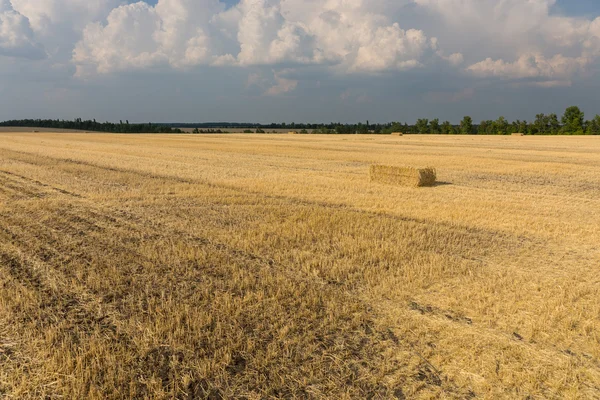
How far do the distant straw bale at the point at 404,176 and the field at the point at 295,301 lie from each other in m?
4.48

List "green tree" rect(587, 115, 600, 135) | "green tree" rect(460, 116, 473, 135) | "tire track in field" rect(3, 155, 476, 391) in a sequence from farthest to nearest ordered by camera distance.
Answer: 1. "green tree" rect(460, 116, 473, 135)
2. "green tree" rect(587, 115, 600, 135)
3. "tire track in field" rect(3, 155, 476, 391)

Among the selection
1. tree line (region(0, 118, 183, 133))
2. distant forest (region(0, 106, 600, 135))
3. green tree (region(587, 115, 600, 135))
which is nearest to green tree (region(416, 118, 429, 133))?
distant forest (region(0, 106, 600, 135))

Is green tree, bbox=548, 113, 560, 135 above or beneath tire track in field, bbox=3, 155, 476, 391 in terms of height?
above

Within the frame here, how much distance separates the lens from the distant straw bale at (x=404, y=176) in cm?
1691

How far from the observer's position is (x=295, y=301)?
19.0 feet

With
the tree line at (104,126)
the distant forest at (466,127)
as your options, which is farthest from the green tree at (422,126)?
the tree line at (104,126)

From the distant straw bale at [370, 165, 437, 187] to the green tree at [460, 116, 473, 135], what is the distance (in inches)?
3932

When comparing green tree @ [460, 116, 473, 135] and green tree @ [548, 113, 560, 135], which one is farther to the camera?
green tree @ [460, 116, 473, 135]

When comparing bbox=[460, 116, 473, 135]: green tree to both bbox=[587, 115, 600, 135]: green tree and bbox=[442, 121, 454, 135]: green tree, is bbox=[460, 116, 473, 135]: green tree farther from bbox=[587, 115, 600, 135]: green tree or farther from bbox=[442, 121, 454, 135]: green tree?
bbox=[587, 115, 600, 135]: green tree

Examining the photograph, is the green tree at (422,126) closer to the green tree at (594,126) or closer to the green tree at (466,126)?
the green tree at (466,126)

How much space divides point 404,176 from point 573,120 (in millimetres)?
98320

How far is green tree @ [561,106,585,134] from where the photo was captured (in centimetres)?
9350

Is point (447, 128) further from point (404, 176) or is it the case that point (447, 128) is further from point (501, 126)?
point (404, 176)

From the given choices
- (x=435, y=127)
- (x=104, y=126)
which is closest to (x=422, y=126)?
(x=435, y=127)
